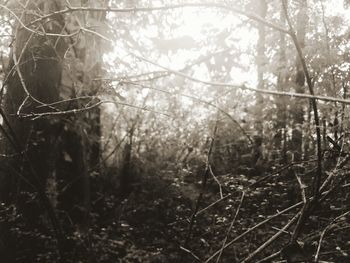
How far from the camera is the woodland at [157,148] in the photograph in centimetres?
335

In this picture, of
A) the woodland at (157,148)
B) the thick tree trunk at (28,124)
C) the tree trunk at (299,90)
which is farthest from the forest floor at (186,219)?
the thick tree trunk at (28,124)

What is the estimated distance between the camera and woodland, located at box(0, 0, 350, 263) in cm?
335

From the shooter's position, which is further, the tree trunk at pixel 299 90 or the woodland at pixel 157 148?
the tree trunk at pixel 299 90

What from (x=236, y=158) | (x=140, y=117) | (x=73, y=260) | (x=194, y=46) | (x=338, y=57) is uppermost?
(x=194, y=46)

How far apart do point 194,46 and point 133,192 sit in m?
2.38

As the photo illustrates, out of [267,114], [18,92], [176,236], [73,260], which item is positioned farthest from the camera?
[267,114]

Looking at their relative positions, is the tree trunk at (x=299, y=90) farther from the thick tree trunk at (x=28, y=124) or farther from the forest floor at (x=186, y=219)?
the thick tree trunk at (x=28, y=124)

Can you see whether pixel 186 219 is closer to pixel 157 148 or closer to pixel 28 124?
pixel 28 124

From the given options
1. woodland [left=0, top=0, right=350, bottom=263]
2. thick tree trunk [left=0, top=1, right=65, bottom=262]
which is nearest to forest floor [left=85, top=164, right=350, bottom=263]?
woodland [left=0, top=0, right=350, bottom=263]

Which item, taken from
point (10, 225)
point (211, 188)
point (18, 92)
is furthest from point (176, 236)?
point (18, 92)

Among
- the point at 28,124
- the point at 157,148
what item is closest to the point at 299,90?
the point at 157,148

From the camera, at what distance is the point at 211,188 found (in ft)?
21.1

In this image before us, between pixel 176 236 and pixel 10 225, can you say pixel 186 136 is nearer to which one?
pixel 176 236

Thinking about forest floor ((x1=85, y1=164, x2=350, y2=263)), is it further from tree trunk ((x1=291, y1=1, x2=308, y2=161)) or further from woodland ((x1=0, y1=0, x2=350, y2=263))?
tree trunk ((x1=291, y1=1, x2=308, y2=161))
